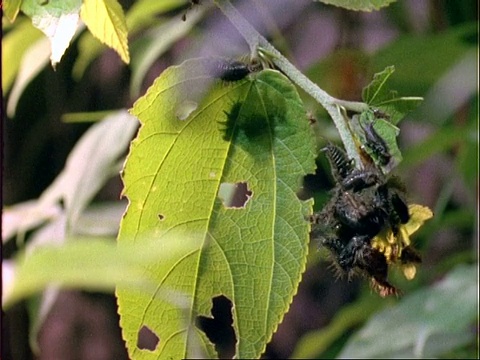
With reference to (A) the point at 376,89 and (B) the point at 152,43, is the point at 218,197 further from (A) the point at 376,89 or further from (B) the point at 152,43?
(B) the point at 152,43

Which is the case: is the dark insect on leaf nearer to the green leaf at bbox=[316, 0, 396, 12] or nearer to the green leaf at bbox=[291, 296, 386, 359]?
the green leaf at bbox=[316, 0, 396, 12]

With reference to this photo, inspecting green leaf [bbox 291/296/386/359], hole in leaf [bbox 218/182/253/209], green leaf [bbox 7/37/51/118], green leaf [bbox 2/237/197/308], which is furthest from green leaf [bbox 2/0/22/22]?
green leaf [bbox 291/296/386/359]

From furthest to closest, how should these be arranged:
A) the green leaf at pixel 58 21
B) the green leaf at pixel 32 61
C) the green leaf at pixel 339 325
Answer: the green leaf at pixel 339 325
the green leaf at pixel 32 61
the green leaf at pixel 58 21

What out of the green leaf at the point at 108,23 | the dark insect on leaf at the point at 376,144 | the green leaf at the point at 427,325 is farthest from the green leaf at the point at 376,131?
the green leaf at the point at 427,325

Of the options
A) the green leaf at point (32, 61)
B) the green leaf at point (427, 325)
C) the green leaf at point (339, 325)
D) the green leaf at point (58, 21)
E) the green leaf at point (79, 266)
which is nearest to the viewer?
the green leaf at point (79, 266)

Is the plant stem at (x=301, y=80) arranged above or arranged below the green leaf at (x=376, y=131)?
above

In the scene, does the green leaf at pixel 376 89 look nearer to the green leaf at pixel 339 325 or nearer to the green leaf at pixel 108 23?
the green leaf at pixel 108 23
